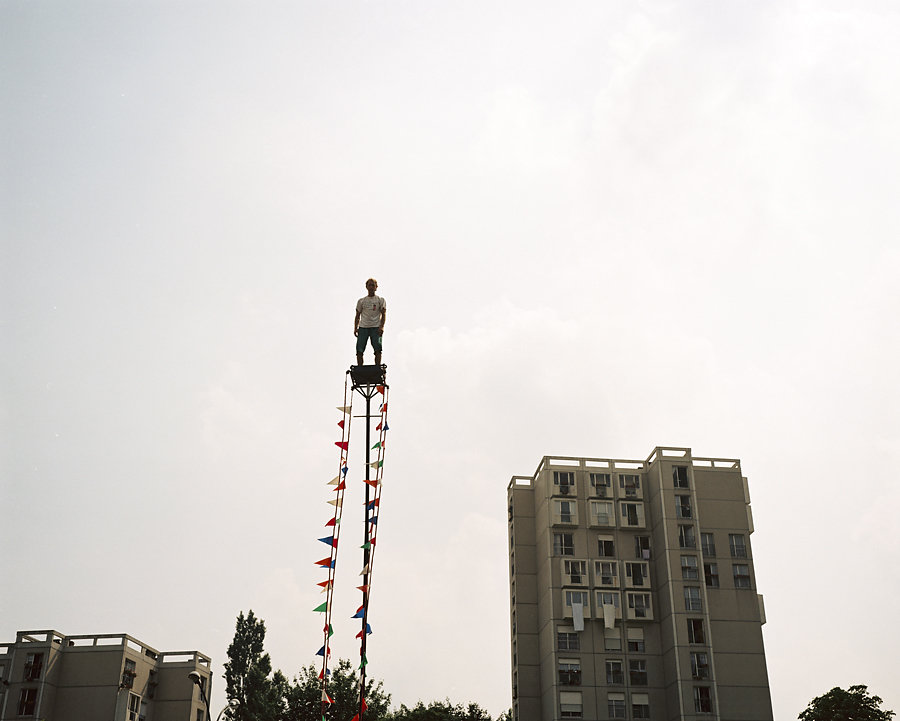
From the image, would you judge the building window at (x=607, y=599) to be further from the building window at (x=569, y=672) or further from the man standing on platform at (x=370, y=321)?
the man standing on platform at (x=370, y=321)

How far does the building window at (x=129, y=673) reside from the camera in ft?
223

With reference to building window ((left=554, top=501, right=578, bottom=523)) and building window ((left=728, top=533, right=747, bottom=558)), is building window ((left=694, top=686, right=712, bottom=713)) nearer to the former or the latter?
building window ((left=728, top=533, right=747, bottom=558))

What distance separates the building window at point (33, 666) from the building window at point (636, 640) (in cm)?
4369

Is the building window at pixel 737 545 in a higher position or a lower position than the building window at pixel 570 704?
higher

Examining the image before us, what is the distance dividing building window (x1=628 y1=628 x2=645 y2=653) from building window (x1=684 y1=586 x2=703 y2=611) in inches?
161

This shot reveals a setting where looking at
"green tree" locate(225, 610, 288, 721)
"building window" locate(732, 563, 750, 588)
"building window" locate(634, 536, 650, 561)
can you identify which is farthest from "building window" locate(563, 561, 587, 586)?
"green tree" locate(225, 610, 288, 721)

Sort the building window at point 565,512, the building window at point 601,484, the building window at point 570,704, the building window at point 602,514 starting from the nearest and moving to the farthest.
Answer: the building window at point 570,704 < the building window at point 565,512 < the building window at point 602,514 < the building window at point 601,484

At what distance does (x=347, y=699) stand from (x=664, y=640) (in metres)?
23.7

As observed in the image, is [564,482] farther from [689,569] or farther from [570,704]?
[570,704]

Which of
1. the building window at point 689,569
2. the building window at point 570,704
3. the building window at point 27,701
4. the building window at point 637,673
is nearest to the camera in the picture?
the building window at point 570,704

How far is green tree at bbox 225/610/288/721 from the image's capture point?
6512 cm

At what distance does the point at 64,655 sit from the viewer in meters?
67.9

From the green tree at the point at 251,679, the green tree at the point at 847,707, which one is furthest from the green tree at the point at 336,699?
the green tree at the point at 847,707

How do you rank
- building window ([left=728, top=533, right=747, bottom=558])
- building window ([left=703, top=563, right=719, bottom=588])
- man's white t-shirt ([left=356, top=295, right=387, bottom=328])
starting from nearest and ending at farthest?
man's white t-shirt ([left=356, top=295, right=387, bottom=328]) → building window ([left=703, top=563, right=719, bottom=588]) → building window ([left=728, top=533, right=747, bottom=558])
